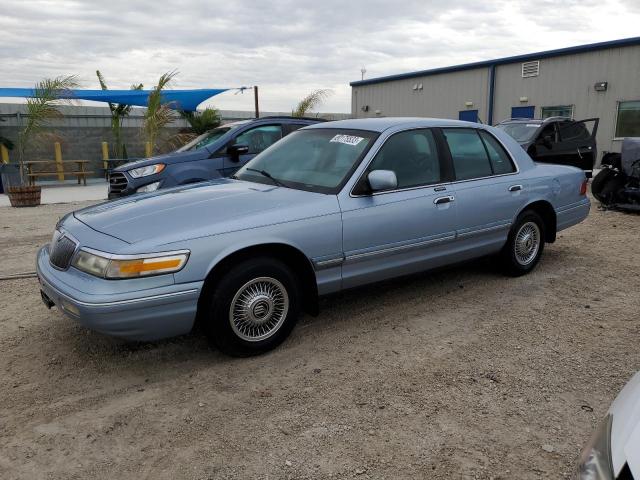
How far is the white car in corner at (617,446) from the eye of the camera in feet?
4.83

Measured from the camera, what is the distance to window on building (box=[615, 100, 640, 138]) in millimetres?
16828

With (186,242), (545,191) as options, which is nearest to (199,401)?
(186,242)

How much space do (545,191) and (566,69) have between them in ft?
51.3

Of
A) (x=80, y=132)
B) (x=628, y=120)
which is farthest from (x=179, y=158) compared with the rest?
(x=628, y=120)

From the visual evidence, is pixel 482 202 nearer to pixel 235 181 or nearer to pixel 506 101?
pixel 235 181

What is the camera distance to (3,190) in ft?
43.9

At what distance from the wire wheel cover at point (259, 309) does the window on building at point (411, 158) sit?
1.24 m

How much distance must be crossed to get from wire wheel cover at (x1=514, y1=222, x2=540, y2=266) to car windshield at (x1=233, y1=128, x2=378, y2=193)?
2.00 metres

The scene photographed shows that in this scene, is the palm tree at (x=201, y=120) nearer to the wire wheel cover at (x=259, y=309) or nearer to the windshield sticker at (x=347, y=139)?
the windshield sticker at (x=347, y=139)

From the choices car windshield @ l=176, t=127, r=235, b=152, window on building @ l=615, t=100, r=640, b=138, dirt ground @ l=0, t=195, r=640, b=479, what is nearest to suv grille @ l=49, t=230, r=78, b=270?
dirt ground @ l=0, t=195, r=640, b=479

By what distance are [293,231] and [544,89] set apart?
18.6m

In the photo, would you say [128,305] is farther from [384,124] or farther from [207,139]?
[207,139]

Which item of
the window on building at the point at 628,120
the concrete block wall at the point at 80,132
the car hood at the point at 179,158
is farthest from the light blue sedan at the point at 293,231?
the window on building at the point at 628,120

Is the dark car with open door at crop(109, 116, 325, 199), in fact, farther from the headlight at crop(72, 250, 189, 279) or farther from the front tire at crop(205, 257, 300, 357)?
the headlight at crop(72, 250, 189, 279)
